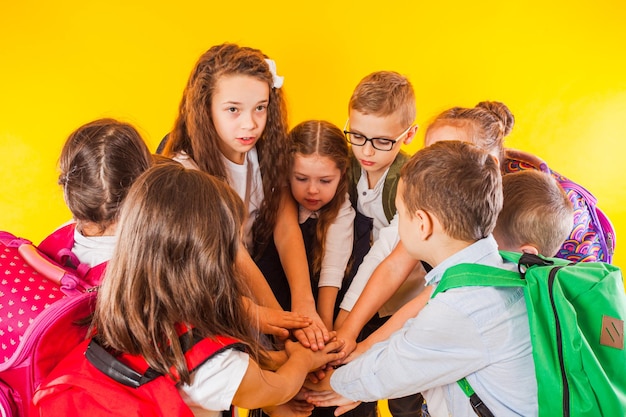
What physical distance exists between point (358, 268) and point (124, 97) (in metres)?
1.47

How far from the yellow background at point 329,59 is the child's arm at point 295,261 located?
1.01 metres

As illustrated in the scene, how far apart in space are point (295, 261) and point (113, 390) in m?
0.67

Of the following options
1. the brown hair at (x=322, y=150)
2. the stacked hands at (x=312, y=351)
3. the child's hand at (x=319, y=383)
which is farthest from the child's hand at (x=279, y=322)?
the brown hair at (x=322, y=150)

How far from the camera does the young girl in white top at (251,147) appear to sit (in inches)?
58.7

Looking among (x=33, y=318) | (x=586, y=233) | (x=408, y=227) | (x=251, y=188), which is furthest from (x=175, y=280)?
(x=586, y=233)

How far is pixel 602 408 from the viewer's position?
39.3 inches

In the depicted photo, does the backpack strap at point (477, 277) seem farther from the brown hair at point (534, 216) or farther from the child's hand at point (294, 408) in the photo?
the child's hand at point (294, 408)

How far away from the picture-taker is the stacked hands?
1.36 m

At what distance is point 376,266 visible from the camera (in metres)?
1.53

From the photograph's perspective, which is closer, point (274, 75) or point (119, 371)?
point (119, 371)

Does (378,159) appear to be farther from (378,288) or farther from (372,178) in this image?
(378,288)

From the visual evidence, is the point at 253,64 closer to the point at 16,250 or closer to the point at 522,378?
the point at 16,250

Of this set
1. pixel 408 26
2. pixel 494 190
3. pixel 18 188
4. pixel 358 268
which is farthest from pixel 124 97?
pixel 494 190

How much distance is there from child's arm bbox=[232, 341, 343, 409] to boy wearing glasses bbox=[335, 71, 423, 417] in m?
0.22
